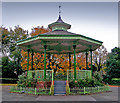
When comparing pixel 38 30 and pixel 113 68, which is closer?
pixel 38 30

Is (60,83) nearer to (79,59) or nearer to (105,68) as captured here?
(79,59)

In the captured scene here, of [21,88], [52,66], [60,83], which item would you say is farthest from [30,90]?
[52,66]

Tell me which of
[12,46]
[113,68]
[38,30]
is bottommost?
[113,68]

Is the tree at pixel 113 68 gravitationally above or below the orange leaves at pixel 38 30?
below

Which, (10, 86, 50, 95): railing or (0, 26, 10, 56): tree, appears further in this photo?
(0, 26, 10, 56): tree

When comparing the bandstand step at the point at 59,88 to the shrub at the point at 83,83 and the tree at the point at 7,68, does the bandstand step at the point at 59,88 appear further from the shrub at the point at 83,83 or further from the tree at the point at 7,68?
the tree at the point at 7,68

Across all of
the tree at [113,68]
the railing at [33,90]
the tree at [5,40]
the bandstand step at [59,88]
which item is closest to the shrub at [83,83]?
the bandstand step at [59,88]

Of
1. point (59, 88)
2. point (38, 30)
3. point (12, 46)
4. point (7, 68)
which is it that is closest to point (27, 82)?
point (59, 88)

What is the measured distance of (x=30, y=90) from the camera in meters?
13.1

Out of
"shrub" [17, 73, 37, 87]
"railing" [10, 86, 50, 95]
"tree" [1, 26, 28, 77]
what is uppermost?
"tree" [1, 26, 28, 77]

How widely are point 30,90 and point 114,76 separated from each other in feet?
76.5

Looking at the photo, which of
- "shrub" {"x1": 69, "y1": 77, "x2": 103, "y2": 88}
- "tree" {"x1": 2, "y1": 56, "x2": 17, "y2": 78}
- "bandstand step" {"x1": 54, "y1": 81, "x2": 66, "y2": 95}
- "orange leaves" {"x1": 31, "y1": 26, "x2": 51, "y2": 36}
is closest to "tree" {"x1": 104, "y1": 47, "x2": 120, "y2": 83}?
"orange leaves" {"x1": 31, "y1": 26, "x2": 51, "y2": 36}

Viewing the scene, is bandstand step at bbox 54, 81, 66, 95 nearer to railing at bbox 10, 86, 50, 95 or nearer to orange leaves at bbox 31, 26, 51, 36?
railing at bbox 10, 86, 50, 95

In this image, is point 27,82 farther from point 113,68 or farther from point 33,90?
point 113,68
